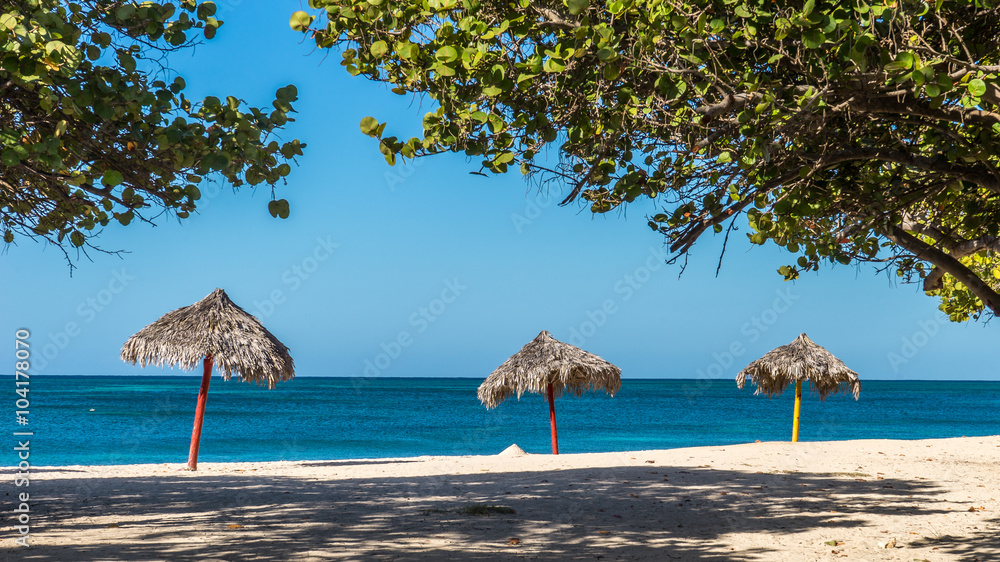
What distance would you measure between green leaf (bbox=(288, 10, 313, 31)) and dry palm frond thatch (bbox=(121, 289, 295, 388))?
9.07 metres

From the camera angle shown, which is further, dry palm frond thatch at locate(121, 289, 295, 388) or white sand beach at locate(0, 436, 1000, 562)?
dry palm frond thatch at locate(121, 289, 295, 388)

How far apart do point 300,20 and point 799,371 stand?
1538cm

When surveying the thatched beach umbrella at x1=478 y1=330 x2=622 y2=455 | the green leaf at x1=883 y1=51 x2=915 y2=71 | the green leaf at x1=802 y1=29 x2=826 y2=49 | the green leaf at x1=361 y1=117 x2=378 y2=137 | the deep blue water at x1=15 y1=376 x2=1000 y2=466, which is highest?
the green leaf at x1=802 y1=29 x2=826 y2=49

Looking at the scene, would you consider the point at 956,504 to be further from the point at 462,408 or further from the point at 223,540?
the point at 462,408

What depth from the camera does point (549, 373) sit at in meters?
15.1

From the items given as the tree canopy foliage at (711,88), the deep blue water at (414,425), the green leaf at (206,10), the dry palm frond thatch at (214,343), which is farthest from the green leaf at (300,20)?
the deep blue water at (414,425)

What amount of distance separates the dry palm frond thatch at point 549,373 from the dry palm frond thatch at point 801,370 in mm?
3691

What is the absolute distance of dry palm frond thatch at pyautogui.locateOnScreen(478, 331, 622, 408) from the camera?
15102mm

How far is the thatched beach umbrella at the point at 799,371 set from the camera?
16391 mm

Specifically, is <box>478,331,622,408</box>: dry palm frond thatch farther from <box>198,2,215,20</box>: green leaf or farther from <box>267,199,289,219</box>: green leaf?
<box>198,2,215,20</box>: green leaf

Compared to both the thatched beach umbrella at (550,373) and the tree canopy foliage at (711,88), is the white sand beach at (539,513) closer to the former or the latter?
the tree canopy foliage at (711,88)

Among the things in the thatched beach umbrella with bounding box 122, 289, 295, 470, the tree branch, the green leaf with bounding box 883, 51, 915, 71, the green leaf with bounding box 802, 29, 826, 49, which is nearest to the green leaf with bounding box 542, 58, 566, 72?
the green leaf with bounding box 802, 29, 826, 49

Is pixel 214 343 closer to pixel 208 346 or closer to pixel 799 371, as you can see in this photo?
pixel 208 346

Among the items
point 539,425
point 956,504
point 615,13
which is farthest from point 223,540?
point 539,425
